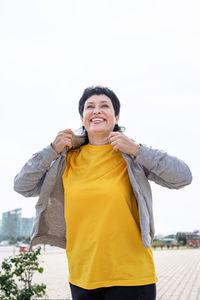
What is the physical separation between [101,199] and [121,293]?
519 millimetres

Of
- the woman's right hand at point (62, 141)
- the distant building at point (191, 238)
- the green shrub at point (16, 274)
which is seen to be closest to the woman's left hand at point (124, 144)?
the woman's right hand at point (62, 141)

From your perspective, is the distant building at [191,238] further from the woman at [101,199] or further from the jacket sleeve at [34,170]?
the jacket sleeve at [34,170]

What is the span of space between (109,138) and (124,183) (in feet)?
1.09

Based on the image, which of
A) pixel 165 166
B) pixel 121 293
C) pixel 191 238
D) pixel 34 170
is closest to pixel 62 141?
pixel 34 170

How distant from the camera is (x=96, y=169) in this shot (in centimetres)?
210

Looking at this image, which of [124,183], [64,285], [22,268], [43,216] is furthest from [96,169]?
[64,285]

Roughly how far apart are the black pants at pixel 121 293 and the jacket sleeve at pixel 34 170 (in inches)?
28.3

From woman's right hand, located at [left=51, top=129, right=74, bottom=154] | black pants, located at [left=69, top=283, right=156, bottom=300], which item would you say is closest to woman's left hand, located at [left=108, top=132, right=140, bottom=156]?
woman's right hand, located at [left=51, top=129, right=74, bottom=154]

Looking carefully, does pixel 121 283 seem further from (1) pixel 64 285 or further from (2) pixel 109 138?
(1) pixel 64 285

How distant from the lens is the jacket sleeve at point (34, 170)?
81.6 inches

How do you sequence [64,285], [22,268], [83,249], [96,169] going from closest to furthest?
[83,249] < [96,169] < [22,268] < [64,285]

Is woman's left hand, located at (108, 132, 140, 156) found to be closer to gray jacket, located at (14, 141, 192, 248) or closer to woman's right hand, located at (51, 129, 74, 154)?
gray jacket, located at (14, 141, 192, 248)

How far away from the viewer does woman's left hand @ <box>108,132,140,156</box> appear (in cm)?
201

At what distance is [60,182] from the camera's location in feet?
7.47
